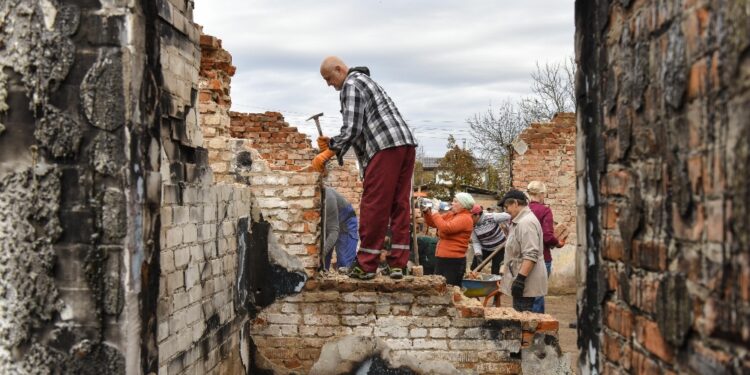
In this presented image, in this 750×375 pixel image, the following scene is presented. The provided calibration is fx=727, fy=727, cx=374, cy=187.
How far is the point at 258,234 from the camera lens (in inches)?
208

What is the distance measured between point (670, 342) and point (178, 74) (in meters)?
2.64

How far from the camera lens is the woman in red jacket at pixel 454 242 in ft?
26.7

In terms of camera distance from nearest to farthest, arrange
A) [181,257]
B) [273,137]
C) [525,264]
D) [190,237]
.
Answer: [181,257] < [190,237] < [525,264] < [273,137]

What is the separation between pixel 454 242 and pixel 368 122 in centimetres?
329

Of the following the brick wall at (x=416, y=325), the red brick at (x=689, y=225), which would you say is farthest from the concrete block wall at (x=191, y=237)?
the red brick at (x=689, y=225)

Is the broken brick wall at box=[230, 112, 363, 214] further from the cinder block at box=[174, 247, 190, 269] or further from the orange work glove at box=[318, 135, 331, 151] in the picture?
the cinder block at box=[174, 247, 190, 269]

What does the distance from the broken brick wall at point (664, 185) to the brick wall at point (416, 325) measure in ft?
8.01

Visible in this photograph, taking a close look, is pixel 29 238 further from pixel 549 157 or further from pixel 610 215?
pixel 549 157

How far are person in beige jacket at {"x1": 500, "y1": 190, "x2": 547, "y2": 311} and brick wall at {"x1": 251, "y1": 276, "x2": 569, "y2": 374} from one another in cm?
108

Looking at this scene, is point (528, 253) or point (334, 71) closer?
point (334, 71)

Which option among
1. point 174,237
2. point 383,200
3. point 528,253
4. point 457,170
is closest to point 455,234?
point 528,253

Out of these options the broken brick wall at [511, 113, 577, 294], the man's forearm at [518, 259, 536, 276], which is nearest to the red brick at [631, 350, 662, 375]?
the man's forearm at [518, 259, 536, 276]

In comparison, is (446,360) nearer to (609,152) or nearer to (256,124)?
(609,152)

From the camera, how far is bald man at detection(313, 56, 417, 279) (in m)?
5.12
